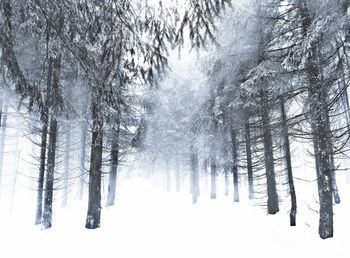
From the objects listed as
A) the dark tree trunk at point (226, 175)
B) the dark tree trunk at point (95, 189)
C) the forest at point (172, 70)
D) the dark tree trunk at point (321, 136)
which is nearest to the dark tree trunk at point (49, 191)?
the forest at point (172, 70)

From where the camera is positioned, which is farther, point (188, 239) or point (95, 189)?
point (95, 189)

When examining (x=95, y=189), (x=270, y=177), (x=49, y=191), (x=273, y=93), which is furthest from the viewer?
(x=273, y=93)

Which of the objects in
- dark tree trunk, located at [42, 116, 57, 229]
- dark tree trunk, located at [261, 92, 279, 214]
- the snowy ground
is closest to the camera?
the snowy ground

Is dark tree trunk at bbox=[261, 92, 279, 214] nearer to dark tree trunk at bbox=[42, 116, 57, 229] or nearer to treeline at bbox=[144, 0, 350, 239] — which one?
treeline at bbox=[144, 0, 350, 239]

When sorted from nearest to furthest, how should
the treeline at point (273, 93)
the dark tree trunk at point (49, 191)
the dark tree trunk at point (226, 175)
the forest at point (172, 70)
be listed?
1. the forest at point (172, 70)
2. the treeline at point (273, 93)
3. the dark tree trunk at point (49, 191)
4. the dark tree trunk at point (226, 175)

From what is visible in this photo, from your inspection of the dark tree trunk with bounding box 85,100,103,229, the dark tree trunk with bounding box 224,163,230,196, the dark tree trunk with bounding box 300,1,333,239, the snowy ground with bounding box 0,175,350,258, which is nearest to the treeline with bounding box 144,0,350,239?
the dark tree trunk with bounding box 300,1,333,239

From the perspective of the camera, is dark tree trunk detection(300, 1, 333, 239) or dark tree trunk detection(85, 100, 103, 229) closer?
dark tree trunk detection(300, 1, 333, 239)

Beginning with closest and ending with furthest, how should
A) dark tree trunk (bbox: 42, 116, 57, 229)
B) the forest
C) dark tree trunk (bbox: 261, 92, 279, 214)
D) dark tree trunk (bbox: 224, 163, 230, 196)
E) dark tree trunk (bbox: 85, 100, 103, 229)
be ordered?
the forest, dark tree trunk (bbox: 85, 100, 103, 229), dark tree trunk (bbox: 42, 116, 57, 229), dark tree trunk (bbox: 261, 92, 279, 214), dark tree trunk (bbox: 224, 163, 230, 196)

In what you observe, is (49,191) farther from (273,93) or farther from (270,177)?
(273,93)

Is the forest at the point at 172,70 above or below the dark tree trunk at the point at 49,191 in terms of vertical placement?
above

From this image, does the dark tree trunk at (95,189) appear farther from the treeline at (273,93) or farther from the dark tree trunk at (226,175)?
the dark tree trunk at (226,175)

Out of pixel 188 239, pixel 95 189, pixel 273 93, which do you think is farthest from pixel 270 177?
pixel 95 189

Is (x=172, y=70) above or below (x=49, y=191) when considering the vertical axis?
above

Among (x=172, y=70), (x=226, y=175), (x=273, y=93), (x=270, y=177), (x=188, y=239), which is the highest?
(x=273, y=93)
